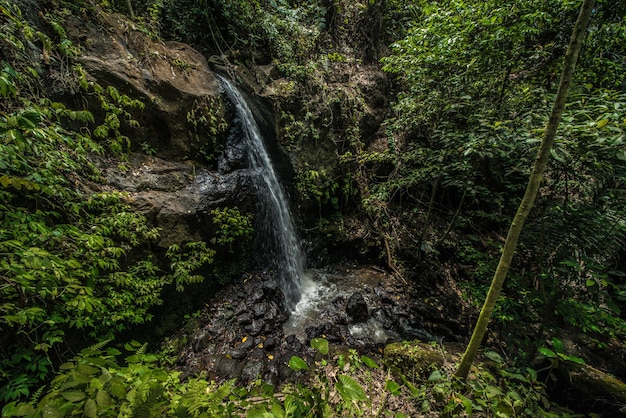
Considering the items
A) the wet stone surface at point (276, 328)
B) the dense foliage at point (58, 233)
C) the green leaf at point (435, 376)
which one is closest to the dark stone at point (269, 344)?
the wet stone surface at point (276, 328)

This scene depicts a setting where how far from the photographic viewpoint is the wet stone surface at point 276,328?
3.58 metres

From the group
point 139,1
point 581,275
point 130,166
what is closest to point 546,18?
point 581,275

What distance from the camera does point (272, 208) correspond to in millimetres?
5902

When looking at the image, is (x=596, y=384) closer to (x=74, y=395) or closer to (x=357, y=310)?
(x=357, y=310)

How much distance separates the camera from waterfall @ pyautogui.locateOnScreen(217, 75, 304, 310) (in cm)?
564

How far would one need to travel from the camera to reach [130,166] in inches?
159

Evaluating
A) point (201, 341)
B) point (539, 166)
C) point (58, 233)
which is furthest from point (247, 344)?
point (539, 166)

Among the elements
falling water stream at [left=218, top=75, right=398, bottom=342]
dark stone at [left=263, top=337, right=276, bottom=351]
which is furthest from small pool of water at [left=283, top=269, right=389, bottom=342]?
dark stone at [left=263, top=337, right=276, bottom=351]

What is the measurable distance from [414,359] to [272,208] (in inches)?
165

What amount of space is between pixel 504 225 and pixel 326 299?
4.81 meters

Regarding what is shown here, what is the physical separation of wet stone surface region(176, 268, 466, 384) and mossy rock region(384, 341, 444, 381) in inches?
24.7

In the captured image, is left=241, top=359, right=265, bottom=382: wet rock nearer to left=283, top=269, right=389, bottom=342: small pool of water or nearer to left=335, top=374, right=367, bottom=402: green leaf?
left=283, top=269, right=389, bottom=342: small pool of water

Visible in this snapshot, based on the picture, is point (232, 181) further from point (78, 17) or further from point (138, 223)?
point (78, 17)

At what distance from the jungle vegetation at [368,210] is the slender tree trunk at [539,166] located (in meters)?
0.31
